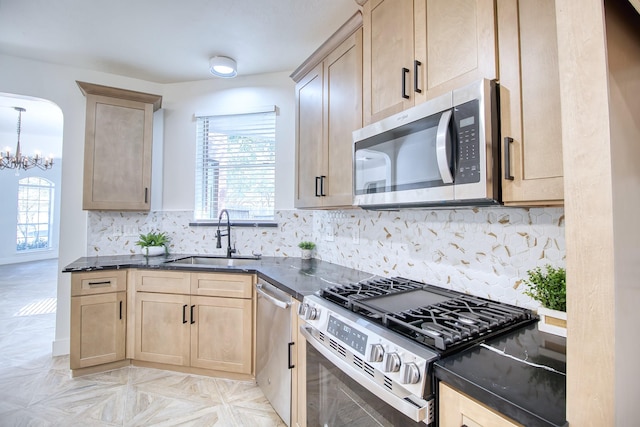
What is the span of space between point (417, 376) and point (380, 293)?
24.1 inches

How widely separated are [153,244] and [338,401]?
2391 millimetres

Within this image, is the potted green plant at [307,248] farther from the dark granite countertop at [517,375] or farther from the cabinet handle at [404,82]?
the dark granite countertop at [517,375]

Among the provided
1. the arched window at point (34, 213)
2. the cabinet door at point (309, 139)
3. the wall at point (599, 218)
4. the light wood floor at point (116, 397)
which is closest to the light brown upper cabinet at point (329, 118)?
the cabinet door at point (309, 139)

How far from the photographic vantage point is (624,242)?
1.90 feet

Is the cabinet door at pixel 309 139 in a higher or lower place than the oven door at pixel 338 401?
higher

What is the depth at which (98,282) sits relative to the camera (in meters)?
2.39

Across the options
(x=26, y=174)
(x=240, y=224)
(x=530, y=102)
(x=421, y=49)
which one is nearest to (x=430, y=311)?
(x=530, y=102)

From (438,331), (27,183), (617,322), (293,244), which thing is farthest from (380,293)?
(27,183)

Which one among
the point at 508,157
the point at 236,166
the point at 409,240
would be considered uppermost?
the point at 236,166

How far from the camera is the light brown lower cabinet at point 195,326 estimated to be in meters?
2.28

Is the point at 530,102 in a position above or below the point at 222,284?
above

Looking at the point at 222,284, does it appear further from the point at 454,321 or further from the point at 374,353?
the point at 454,321

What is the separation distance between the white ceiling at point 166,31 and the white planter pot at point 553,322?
2027 millimetres

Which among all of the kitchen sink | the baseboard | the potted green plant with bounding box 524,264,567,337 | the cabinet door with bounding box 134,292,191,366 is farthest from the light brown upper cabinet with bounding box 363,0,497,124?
the baseboard
